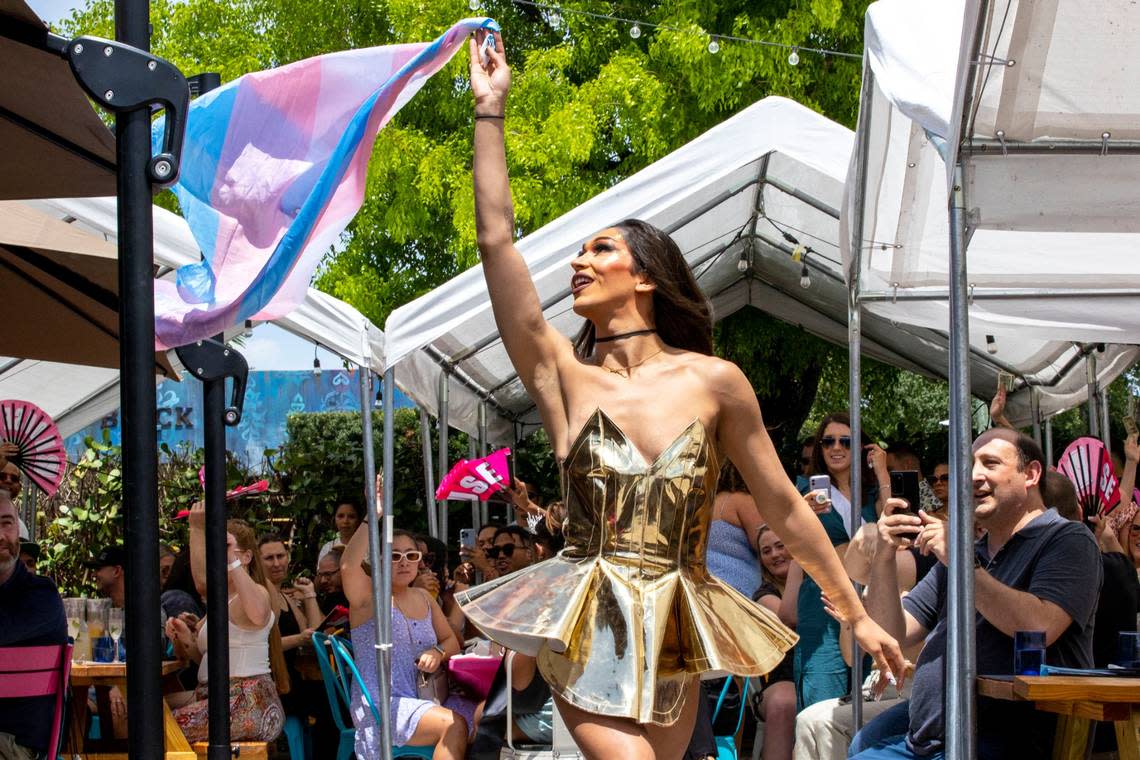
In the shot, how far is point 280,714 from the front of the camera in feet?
23.3

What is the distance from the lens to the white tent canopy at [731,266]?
21.3 ft

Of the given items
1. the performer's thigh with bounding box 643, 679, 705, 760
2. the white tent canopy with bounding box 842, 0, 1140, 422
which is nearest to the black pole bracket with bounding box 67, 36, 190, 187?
the performer's thigh with bounding box 643, 679, 705, 760

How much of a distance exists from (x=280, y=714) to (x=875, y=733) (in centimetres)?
343

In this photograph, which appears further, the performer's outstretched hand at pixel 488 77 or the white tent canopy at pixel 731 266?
the white tent canopy at pixel 731 266

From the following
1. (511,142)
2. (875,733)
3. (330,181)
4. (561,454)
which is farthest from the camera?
(511,142)

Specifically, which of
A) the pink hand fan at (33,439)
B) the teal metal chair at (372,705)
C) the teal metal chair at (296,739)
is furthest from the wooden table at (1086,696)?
the pink hand fan at (33,439)

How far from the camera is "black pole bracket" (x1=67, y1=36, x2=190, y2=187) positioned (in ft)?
8.75

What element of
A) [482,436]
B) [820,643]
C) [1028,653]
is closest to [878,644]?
[1028,653]

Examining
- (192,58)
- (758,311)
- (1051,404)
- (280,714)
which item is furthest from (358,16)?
(280,714)

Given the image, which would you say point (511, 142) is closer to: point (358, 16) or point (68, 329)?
point (358, 16)

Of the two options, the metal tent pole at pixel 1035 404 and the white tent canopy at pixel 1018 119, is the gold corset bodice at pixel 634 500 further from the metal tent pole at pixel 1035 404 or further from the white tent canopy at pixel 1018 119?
the metal tent pole at pixel 1035 404

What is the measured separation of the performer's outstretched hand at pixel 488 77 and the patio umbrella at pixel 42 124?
0.82 metres

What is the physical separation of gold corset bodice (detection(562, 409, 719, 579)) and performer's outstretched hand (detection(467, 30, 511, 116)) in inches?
26.4

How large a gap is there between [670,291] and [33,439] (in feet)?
24.5
